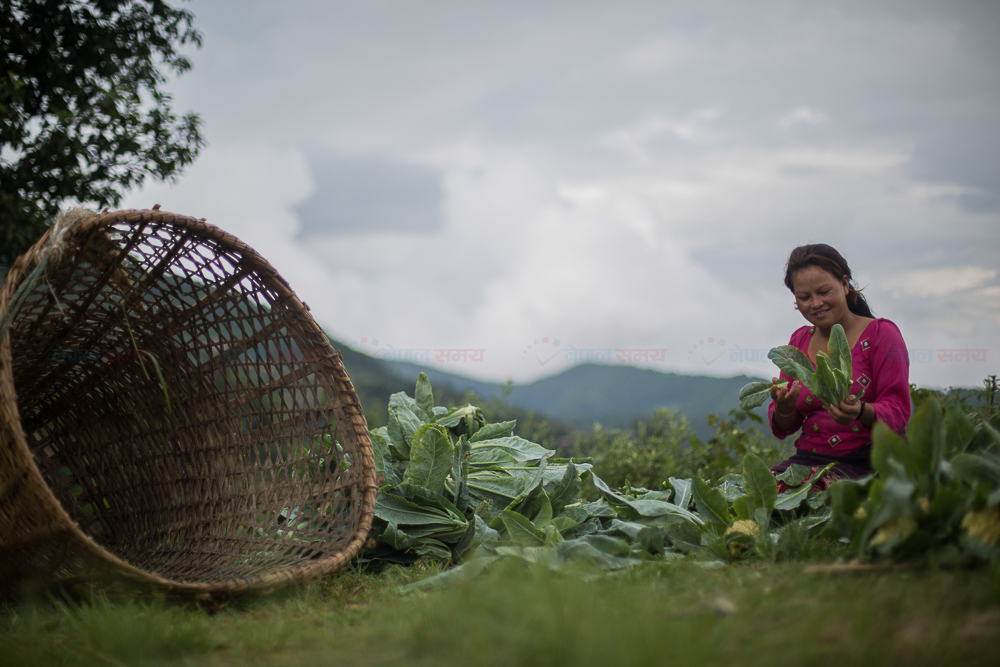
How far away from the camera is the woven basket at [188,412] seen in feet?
6.61

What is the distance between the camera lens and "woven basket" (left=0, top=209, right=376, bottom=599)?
79.4 inches

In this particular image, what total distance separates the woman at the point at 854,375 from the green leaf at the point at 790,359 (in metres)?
0.11

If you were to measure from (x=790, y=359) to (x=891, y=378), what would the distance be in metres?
0.43

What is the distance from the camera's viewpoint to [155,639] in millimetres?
1296

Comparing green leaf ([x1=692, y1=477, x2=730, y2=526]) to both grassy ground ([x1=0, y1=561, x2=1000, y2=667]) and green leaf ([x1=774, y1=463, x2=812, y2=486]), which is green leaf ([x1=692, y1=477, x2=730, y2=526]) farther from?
green leaf ([x1=774, y1=463, x2=812, y2=486])

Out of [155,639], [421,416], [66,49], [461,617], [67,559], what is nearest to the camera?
[461,617]

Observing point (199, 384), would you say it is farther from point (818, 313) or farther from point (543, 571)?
point (818, 313)

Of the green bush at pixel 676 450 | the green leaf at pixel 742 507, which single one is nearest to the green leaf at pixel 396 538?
the green leaf at pixel 742 507

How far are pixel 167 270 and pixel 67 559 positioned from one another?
3.50ft

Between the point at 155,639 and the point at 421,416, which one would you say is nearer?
the point at 155,639

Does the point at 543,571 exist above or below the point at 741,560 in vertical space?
above

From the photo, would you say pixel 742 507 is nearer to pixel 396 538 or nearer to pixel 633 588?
pixel 633 588

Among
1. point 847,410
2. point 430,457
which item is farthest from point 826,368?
point 430,457

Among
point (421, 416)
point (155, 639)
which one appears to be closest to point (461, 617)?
point (155, 639)
